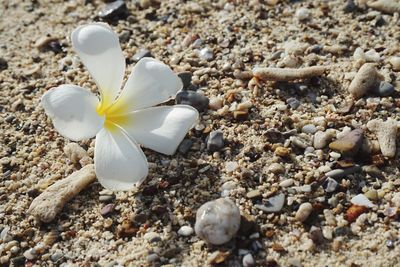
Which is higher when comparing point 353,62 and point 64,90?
point 64,90

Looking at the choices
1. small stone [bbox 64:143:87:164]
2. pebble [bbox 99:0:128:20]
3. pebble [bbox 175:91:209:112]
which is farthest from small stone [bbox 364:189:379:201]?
pebble [bbox 99:0:128:20]

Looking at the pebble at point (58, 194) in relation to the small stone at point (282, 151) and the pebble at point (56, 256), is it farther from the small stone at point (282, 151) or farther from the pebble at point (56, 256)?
the small stone at point (282, 151)

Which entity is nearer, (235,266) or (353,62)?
(235,266)

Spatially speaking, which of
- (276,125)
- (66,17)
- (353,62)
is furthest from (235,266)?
(66,17)

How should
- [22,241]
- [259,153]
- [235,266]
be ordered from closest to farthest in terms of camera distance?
[235,266] < [22,241] < [259,153]

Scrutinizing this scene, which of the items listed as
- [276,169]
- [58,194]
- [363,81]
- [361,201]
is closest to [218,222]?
[276,169]

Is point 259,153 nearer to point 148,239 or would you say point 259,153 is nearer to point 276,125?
point 276,125

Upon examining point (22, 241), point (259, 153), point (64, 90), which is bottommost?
point (22, 241)
